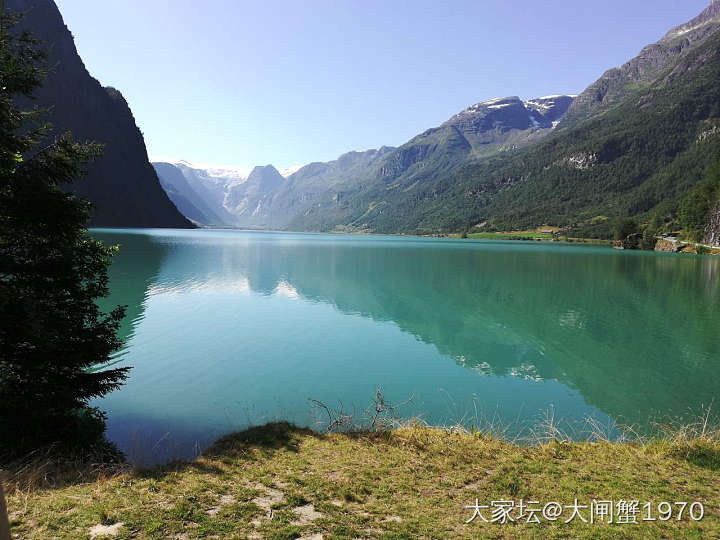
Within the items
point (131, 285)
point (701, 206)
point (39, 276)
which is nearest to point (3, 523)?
point (39, 276)

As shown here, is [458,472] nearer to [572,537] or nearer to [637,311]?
[572,537]

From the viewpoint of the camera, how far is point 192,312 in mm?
28109

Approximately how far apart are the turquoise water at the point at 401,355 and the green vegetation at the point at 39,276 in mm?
2608

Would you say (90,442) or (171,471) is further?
(90,442)

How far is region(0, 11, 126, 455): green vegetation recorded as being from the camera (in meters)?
8.20

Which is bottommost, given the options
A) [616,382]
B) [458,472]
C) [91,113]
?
[616,382]

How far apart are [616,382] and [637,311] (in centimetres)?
2065

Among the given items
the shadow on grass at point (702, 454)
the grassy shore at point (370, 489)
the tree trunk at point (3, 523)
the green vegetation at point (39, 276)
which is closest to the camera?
the tree trunk at point (3, 523)

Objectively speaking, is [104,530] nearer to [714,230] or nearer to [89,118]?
[714,230]

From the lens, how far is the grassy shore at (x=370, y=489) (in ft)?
17.8

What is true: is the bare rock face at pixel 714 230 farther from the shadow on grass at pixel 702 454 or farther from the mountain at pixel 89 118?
the mountain at pixel 89 118

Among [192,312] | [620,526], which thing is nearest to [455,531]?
[620,526]

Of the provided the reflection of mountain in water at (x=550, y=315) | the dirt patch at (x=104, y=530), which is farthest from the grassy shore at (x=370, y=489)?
the reflection of mountain in water at (x=550, y=315)

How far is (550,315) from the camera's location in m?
31.4
